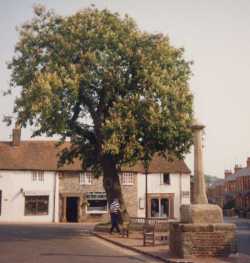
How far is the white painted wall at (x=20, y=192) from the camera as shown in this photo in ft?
149

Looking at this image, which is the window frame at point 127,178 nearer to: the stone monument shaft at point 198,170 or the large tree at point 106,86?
the large tree at point 106,86

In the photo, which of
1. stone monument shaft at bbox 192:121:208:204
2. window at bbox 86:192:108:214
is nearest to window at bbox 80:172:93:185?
window at bbox 86:192:108:214

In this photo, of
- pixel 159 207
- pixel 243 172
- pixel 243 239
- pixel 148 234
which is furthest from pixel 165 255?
pixel 243 172

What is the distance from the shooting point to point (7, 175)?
4594cm

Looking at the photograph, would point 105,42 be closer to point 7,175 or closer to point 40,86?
point 40,86

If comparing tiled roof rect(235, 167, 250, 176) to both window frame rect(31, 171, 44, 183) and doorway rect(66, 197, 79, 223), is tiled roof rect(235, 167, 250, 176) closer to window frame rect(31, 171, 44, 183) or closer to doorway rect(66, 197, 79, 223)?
doorway rect(66, 197, 79, 223)

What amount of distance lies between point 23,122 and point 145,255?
13658 millimetres

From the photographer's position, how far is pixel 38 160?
157 ft

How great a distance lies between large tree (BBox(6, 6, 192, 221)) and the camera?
83.4ft

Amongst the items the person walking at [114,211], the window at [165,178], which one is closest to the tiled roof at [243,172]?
the window at [165,178]

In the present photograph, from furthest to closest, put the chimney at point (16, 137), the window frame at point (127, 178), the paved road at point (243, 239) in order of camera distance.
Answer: the chimney at point (16, 137)
the window frame at point (127, 178)
the paved road at point (243, 239)

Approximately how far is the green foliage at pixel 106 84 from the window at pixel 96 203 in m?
19.1

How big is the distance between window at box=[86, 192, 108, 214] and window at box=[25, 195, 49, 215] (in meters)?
4.51

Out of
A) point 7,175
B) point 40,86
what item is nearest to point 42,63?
point 40,86
